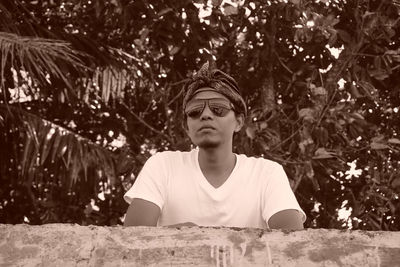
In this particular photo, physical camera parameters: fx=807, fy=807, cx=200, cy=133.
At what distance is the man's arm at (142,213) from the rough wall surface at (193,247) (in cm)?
61

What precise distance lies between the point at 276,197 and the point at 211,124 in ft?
1.51

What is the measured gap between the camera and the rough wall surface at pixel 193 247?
2.57 meters

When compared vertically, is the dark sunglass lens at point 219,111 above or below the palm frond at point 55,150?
below

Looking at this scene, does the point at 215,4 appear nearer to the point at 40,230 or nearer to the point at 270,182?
the point at 270,182

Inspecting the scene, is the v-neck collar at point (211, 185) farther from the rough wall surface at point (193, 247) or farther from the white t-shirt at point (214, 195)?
the rough wall surface at point (193, 247)

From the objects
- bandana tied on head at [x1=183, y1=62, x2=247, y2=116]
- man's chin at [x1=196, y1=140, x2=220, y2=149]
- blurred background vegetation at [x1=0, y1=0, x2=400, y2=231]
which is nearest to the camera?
man's chin at [x1=196, y1=140, x2=220, y2=149]

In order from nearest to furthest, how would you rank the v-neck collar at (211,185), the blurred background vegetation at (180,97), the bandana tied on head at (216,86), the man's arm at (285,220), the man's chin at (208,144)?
the man's arm at (285,220) → the v-neck collar at (211,185) → the man's chin at (208,144) → the bandana tied on head at (216,86) → the blurred background vegetation at (180,97)

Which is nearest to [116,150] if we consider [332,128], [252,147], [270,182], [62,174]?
[62,174]

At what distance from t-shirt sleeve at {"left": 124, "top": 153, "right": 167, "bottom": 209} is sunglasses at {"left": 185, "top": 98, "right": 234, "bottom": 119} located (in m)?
0.29

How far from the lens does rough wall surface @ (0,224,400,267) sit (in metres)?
2.57

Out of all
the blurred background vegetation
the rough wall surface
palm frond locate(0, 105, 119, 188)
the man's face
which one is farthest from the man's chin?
palm frond locate(0, 105, 119, 188)

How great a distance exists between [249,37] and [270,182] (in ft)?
9.86

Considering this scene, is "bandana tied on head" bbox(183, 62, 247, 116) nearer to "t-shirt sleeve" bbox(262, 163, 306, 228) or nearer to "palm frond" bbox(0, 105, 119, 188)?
"t-shirt sleeve" bbox(262, 163, 306, 228)

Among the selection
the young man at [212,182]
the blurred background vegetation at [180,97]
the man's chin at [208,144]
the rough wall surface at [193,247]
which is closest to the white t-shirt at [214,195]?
the young man at [212,182]
